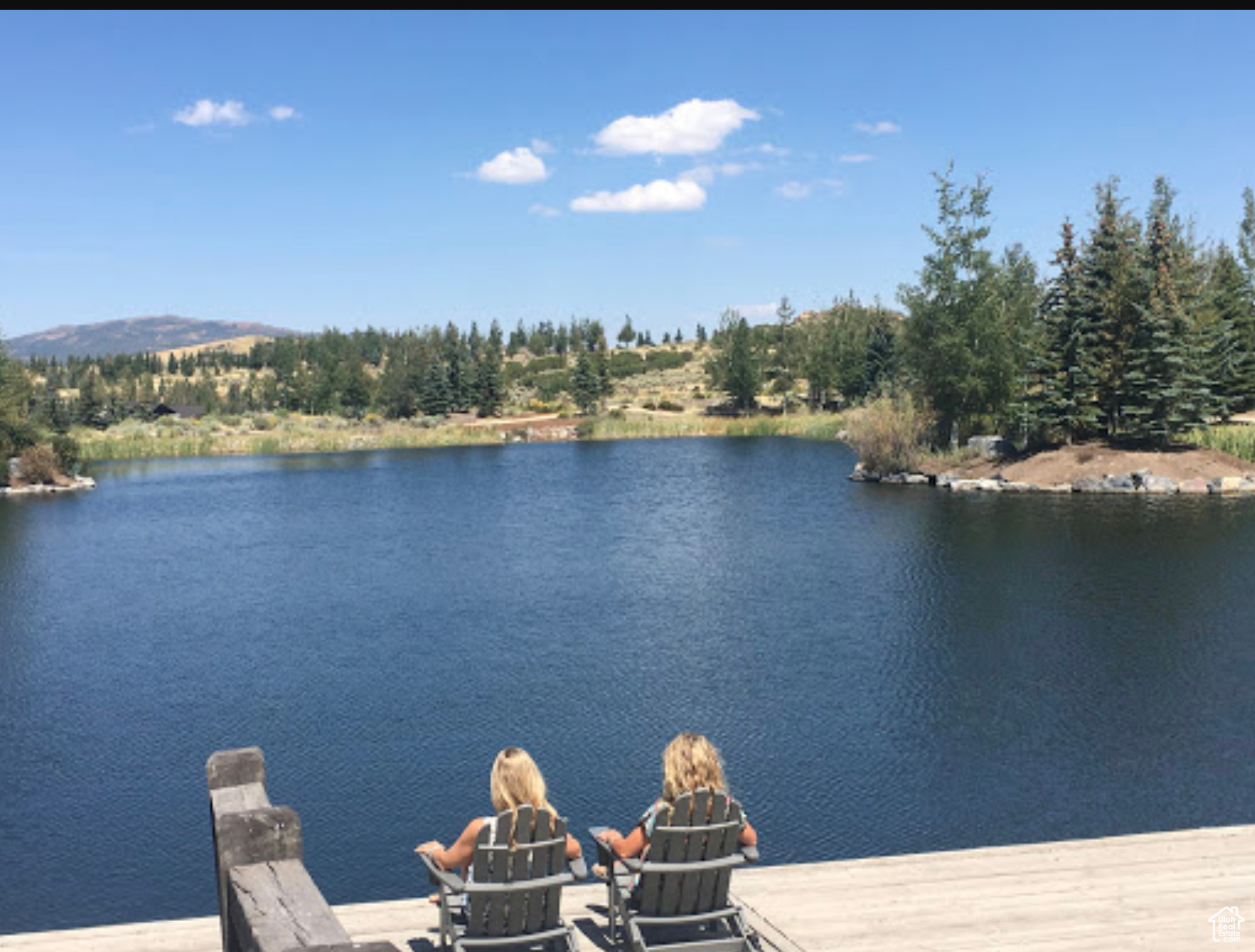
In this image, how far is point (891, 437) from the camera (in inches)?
1821

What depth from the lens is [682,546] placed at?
103 ft

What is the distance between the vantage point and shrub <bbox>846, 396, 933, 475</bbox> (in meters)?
46.3

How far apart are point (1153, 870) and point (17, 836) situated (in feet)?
37.0

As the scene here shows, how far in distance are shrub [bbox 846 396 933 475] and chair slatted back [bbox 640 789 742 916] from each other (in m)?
41.1

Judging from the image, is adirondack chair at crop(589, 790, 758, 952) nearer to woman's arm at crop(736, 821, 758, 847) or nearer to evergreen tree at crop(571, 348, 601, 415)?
woman's arm at crop(736, 821, 758, 847)

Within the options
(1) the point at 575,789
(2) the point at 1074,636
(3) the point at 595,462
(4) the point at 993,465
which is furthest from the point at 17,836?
(3) the point at 595,462

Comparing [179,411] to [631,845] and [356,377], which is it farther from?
[631,845]

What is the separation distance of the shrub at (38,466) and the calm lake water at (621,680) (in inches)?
810

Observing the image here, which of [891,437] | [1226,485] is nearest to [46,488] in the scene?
[891,437]

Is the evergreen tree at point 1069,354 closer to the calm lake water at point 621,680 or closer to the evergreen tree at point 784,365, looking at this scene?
the calm lake water at point 621,680

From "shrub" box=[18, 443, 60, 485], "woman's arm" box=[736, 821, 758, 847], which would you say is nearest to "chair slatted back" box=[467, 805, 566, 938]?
"woman's arm" box=[736, 821, 758, 847]

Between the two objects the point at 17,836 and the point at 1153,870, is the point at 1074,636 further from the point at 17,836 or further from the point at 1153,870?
the point at 17,836

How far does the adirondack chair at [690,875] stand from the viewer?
20.8 feet

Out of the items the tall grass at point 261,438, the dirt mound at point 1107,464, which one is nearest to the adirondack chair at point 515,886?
the dirt mound at point 1107,464
